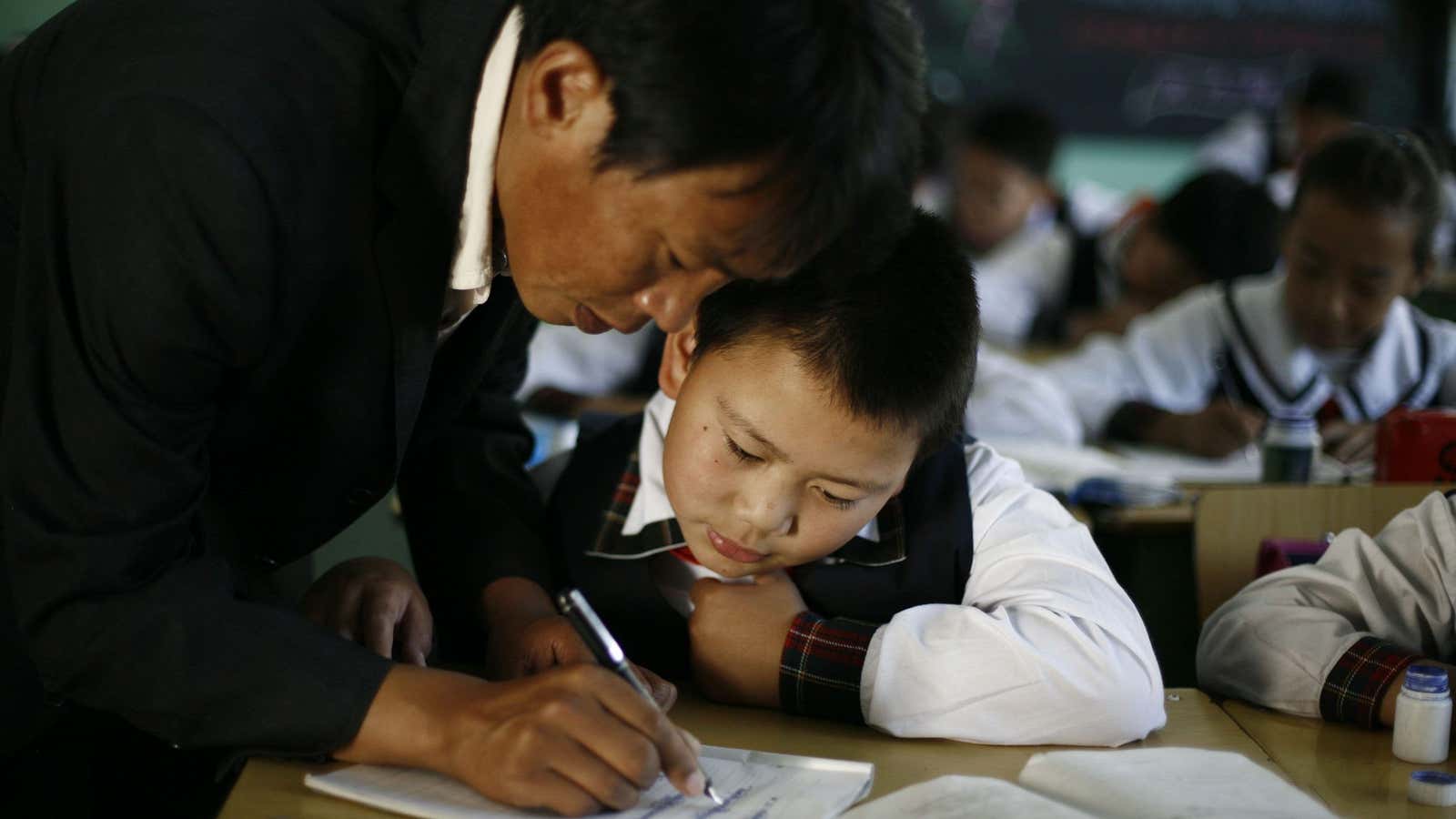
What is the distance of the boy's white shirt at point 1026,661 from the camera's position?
1.14m

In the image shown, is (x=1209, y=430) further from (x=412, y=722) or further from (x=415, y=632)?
(x=412, y=722)

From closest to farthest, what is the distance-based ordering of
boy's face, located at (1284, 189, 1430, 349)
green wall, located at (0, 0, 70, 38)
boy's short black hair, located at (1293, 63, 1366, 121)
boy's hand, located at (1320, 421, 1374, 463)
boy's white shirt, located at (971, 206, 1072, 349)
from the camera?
boy's hand, located at (1320, 421, 1374, 463) → boy's face, located at (1284, 189, 1430, 349) → green wall, located at (0, 0, 70, 38) → boy's white shirt, located at (971, 206, 1072, 349) → boy's short black hair, located at (1293, 63, 1366, 121)

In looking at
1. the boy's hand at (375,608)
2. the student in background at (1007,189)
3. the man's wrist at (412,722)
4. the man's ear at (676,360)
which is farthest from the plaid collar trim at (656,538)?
the student in background at (1007,189)

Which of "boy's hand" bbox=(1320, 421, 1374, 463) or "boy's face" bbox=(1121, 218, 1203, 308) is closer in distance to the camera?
"boy's hand" bbox=(1320, 421, 1374, 463)

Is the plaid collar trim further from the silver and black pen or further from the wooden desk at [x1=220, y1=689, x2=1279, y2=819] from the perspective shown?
the silver and black pen

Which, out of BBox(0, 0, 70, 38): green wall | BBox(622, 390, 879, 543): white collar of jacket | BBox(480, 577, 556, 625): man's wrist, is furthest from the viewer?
BBox(0, 0, 70, 38): green wall

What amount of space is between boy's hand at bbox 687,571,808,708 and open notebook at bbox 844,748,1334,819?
24 cm

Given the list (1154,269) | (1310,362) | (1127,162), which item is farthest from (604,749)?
(1127,162)

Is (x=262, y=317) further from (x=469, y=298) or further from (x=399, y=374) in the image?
(x=469, y=298)

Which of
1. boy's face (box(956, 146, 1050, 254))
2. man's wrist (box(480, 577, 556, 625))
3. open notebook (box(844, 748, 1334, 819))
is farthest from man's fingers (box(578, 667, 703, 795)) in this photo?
boy's face (box(956, 146, 1050, 254))

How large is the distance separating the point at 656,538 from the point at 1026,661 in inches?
16.4

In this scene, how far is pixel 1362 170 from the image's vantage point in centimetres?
275

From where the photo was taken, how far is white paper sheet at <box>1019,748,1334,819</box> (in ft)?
3.20

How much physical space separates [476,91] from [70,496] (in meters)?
0.38
